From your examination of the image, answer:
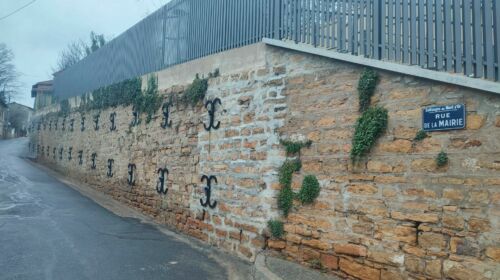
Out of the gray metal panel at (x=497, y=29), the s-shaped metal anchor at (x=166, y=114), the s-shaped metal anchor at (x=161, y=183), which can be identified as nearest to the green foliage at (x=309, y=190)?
the gray metal panel at (x=497, y=29)

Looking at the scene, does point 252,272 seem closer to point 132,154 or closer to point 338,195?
point 338,195

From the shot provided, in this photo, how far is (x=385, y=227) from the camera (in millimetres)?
4688

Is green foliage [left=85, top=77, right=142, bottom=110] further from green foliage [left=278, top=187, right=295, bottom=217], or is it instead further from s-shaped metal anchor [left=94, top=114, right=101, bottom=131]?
green foliage [left=278, top=187, right=295, bottom=217]

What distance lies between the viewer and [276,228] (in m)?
5.98

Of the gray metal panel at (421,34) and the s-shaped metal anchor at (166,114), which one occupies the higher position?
the gray metal panel at (421,34)

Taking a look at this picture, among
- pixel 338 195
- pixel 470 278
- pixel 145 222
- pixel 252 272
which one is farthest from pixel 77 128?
pixel 470 278

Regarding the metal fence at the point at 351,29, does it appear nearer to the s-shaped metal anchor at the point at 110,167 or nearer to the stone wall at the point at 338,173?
the stone wall at the point at 338,173

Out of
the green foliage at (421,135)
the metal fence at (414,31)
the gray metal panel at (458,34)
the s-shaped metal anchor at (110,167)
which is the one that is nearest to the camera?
the metal fence at (414,31)

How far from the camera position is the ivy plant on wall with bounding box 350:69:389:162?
4.80m

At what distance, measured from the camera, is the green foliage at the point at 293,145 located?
5.72 metres

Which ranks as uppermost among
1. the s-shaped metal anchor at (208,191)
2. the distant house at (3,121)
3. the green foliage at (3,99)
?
the green foliage at (3,99)

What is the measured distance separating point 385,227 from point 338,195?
76 centimetres

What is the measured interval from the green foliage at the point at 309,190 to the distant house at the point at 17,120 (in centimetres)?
6183

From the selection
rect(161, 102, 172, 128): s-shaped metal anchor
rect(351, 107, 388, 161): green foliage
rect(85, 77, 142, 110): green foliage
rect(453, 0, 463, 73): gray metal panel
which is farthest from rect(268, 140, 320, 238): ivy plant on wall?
rect(85, 77, 142, 110): green foliage
